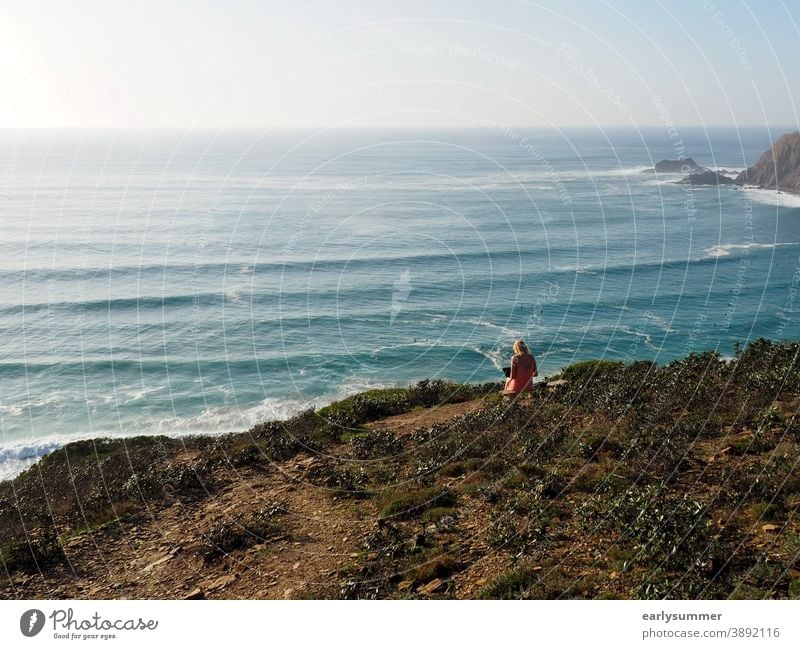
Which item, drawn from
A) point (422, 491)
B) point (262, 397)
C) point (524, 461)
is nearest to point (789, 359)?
point (524, 461)

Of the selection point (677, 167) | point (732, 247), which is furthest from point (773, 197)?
point (732, 247)

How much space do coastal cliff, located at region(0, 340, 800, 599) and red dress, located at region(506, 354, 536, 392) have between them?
69 centimetres

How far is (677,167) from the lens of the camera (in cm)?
14850

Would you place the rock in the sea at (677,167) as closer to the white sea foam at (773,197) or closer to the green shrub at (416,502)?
the white sea foam at (773,197)

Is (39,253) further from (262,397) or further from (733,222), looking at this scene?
(733,222)

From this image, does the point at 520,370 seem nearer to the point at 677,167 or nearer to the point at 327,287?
the point at 327,287

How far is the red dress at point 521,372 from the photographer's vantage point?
54.4 feet

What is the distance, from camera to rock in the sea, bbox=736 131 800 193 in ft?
356

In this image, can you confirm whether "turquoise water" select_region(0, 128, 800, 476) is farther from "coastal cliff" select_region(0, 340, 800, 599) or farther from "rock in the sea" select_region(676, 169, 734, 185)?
"coastal cliff" select_region(0, 340, 800, 599)

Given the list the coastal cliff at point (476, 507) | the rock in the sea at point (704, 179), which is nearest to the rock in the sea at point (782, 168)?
the rock in the sea at point (704, 179)

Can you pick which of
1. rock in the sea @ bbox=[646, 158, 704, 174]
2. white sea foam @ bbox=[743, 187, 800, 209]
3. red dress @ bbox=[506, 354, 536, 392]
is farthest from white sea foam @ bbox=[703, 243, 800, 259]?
rock in the sea @ bbox=[646, 158, 704, 174]

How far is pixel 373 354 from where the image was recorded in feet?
156

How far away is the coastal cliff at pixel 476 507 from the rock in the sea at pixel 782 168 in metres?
111

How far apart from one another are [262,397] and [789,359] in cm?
3044
